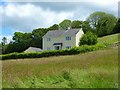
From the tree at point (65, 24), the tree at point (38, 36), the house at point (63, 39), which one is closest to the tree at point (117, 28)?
the house at point (63, 39)

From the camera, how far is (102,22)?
8850cm

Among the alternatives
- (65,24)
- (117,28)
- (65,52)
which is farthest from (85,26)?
(65,52)

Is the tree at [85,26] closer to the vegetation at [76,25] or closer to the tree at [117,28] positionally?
the vegetation at [76,25]

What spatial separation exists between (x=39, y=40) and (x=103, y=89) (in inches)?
3395

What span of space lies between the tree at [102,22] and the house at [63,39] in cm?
1483

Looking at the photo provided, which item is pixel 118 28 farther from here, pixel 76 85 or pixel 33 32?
pixel 76 85

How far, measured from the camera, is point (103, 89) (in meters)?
7.84

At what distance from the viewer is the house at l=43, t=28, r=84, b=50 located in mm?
71069

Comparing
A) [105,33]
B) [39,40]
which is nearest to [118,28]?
[105,33]

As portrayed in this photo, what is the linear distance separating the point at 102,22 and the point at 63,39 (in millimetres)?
20800

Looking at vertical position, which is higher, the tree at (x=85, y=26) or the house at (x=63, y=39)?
the tree at (x=85, y=26)

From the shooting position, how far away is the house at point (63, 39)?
233 ft

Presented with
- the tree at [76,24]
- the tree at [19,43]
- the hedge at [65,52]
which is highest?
the tree at [76,24]

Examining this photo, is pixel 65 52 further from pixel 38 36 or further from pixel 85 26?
pixel 38 36
